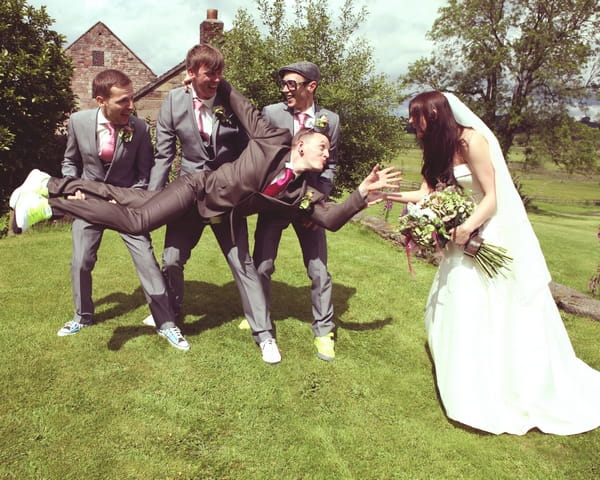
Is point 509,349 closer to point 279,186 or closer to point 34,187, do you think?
point 279,186

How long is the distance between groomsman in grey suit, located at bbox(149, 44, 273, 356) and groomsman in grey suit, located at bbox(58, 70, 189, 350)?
0.96 ft

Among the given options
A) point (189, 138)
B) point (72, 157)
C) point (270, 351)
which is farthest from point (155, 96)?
point (270, 351)

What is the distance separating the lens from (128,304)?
6316 millimetres

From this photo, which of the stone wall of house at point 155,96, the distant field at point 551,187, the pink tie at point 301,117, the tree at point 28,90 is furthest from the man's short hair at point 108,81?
the stone wall of house at point 155,96

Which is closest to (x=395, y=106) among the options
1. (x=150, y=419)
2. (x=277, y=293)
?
(x=277, y=293)

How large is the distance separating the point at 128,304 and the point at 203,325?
4.21ft

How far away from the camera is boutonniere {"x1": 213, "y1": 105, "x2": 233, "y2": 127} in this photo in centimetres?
497

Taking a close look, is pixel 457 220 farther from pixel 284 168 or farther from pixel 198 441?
pixel 198 441

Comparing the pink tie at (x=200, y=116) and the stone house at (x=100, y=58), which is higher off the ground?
the stone house at (x=100, y=58)

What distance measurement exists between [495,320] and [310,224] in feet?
6.81

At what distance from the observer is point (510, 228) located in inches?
166

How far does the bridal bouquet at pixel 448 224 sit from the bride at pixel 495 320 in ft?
0.26

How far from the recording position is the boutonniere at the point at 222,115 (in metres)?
4.97

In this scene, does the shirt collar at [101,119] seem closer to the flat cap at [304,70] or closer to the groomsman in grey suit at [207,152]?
the groomsman in grey suit at [207,152]
